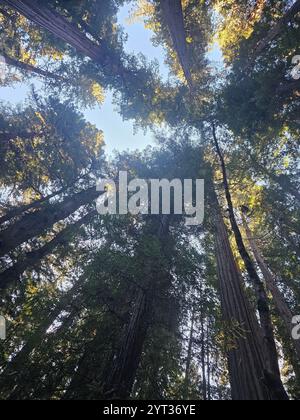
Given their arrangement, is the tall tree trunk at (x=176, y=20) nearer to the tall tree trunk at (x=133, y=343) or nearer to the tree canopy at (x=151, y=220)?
the tree canopy at (x=151, y=220)

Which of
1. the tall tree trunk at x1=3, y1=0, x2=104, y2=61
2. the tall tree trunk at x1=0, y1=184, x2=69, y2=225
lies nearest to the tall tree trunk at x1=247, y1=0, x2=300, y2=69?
the tall tree trunk at x1=3, y1=0, x2=104, y2=61

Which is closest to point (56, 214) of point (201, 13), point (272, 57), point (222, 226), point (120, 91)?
point (222, 226)

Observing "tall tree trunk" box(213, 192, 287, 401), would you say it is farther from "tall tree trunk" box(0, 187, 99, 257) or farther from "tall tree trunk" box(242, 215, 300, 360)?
"tall tree trunk" box(0, 187, 99, 257)

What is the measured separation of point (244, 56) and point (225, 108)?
2.40 m

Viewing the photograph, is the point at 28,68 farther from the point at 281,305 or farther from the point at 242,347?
the point at 281,305

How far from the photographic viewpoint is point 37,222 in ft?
29.7

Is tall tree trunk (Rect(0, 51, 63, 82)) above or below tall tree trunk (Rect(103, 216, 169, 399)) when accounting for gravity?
above

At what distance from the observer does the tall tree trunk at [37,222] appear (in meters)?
8.07

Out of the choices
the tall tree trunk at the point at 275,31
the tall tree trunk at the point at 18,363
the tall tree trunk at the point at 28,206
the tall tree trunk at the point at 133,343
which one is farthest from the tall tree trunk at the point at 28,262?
the tall tree trunk at the point at 275,31

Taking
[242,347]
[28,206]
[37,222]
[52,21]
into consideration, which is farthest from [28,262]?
[52,21]

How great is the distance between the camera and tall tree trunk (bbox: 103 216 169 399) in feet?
15.9

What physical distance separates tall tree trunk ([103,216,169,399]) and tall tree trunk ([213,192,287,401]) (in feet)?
5.97

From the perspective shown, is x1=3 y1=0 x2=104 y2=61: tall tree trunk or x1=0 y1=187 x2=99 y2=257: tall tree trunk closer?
x1=0 y1=187 x2=99 y2=257: tall tree trunk

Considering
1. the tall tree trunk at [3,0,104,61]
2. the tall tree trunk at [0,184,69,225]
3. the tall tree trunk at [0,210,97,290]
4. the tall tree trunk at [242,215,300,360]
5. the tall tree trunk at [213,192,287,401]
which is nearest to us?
the tall tree trunk at [213,192,287,401]
